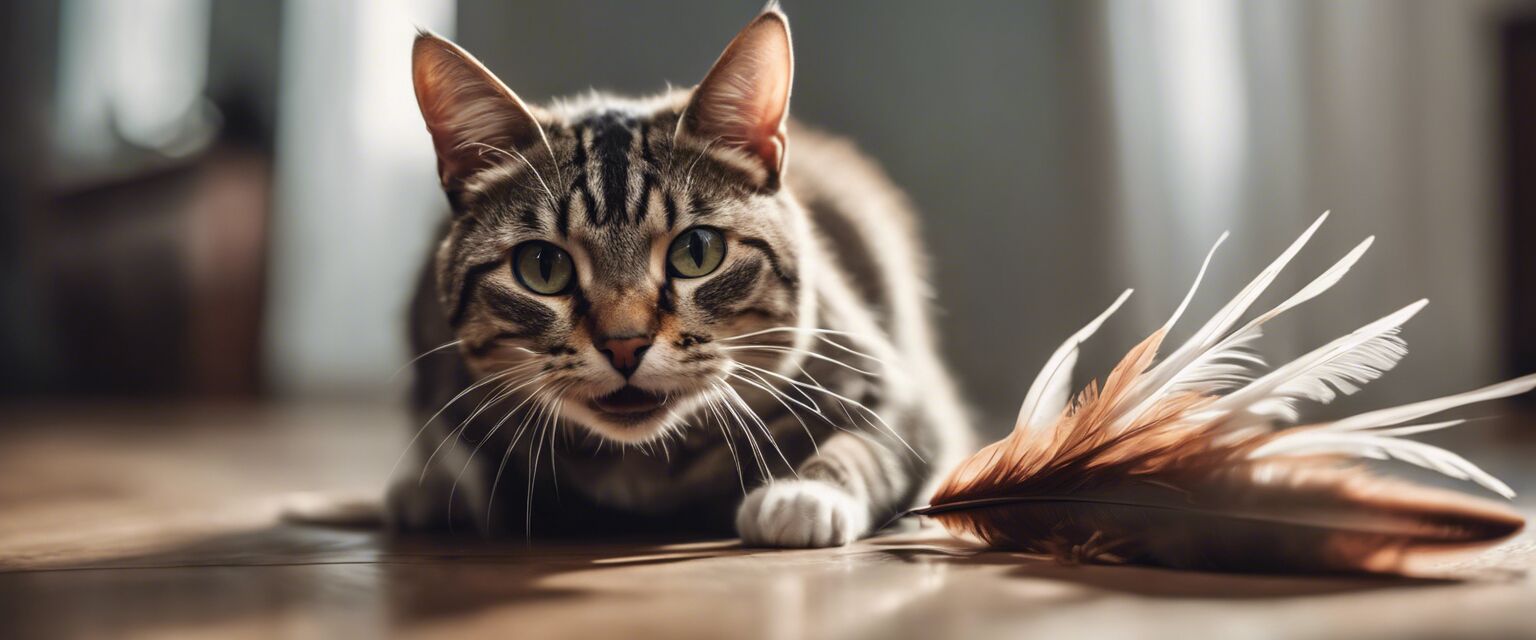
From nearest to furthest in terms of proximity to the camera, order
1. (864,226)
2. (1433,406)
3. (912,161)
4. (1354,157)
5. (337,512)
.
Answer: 1. (1433,406)
2. (337,512)
3. (864,226)
4. (1354,157)
5. (912,161)

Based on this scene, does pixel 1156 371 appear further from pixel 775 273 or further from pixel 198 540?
pixel 198 540

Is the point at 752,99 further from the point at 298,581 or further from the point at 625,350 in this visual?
the point at 298,581

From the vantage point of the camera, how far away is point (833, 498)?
3.07 ft

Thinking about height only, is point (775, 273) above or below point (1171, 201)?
below

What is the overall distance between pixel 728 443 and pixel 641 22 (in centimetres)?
223

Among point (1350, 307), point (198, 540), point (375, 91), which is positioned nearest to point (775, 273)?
point (198, 540)

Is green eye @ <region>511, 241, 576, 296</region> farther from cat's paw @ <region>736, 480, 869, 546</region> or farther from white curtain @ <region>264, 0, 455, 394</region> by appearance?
white curtain @ <region>264, 0, 455, 394</region>

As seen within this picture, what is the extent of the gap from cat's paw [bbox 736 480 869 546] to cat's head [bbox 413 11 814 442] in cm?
11

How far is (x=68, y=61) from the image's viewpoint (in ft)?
13.2

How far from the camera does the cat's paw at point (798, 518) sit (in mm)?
912

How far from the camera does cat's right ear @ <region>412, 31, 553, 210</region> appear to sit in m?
0.93

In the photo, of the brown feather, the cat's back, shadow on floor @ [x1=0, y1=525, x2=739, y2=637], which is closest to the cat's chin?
shadow on floor @ [x1=0, y1=525, x2=739, y2=637]

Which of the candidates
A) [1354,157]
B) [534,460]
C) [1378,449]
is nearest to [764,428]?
[534,460]

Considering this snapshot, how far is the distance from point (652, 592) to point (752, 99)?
0.49 metres
